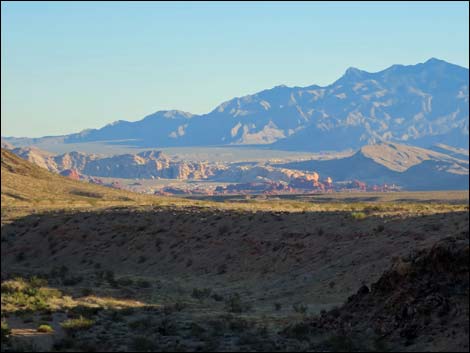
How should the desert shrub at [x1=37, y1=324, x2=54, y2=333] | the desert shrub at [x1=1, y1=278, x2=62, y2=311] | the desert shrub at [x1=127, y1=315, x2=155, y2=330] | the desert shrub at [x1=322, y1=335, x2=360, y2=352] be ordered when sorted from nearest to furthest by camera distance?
the desert shrub at [x1=322, y1=335, x2=360, y2=352]
the desert shrub at [x1=37, y1=324, x2=54, y2=333]
the desert shrub at [x1=127, y1=315, x2=155, y2=330]
the desert shrub at [x1=1, y1=278, x2=62, y2=311]

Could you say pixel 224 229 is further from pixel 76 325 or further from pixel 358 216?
Result: pixel 76 325

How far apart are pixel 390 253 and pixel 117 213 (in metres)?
25.4

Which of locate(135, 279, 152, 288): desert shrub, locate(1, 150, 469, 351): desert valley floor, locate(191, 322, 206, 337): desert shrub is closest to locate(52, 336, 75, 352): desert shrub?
locate(1, 150, 469, 351): desert valley floor

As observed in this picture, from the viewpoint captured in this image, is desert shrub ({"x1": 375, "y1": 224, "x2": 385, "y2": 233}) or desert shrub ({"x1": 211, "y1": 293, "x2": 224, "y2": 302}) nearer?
desert shrub ({"x1": 211, "y1": 293, "x2": 224, "y2": 302})

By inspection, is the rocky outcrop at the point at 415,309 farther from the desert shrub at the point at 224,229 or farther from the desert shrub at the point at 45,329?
the desert shrub at the point at 224,229

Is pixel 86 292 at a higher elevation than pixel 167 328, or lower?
lower

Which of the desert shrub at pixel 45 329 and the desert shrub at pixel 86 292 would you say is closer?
the desert shrub at pixel 45 329

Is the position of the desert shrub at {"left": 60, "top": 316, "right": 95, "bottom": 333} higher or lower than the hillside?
lower

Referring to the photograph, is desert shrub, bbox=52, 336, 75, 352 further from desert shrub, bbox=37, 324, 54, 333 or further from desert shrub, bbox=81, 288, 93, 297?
desert shrub, bbox=81, 288, 93, 297

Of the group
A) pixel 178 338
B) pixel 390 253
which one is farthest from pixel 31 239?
pixel 178 338

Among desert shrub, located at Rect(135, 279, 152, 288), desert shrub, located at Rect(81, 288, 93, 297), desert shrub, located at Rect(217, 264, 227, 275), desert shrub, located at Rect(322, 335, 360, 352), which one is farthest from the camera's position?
desert shrub, located at Rect(217, 264, 227, 275)

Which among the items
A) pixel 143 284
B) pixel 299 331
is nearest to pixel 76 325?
pixel 299 331

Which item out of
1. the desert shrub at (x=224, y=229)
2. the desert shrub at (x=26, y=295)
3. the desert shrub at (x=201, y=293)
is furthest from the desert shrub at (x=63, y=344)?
the desert shrub at (x=224, y=229)

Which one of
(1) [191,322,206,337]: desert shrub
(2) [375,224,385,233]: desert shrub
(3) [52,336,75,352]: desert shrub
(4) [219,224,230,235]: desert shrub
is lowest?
(1) [191,322,206,337]: desert shrub
